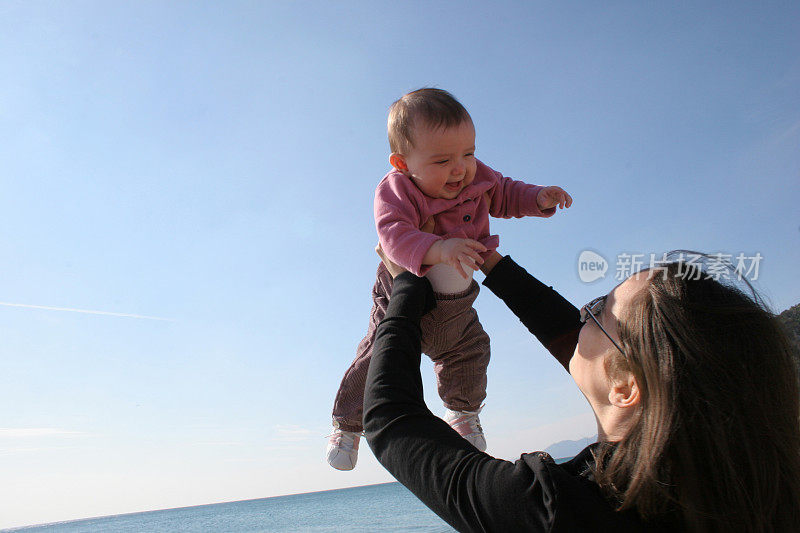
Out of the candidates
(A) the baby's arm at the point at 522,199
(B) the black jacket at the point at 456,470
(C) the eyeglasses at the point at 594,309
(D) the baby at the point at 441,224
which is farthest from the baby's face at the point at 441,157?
(C) the eyeglasses at the point at 594,309

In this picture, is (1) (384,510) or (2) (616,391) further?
(1) (384,510)

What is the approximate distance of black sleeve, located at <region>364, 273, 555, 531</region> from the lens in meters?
1.34

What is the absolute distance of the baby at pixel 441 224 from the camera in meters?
2.26

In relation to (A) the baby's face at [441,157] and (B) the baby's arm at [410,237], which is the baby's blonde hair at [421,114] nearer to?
(A) the baby's face at [441,157]

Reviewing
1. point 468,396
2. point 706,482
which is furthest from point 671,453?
point 468,396

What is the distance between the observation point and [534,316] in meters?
2.27

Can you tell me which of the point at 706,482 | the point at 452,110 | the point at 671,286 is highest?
the point at 452,110

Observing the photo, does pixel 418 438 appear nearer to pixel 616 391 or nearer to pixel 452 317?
pixel 616 391

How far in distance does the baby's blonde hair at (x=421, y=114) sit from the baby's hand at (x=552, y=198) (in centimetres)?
48

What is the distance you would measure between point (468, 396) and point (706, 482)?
140cm

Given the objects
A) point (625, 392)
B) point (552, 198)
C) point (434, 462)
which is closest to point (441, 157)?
point (552, 198)

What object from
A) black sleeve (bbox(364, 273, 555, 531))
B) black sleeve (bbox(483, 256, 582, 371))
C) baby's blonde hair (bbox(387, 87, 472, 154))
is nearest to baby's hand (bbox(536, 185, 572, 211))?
black sleeve (bbox(483, 256, 582, 371))

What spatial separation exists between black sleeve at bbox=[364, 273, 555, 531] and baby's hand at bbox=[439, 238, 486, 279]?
37 centimetres

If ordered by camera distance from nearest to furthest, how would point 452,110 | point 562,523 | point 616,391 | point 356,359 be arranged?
point 562,523, point 616,391, point 452,110, point 356,359
